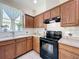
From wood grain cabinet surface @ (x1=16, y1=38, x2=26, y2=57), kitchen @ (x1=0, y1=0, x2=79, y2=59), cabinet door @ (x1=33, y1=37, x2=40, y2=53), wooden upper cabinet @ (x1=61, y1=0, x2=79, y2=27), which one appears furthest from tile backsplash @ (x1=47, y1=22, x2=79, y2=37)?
wood grain cabinet surface @ (x1=16, y1=38, x2=26, y2=57)

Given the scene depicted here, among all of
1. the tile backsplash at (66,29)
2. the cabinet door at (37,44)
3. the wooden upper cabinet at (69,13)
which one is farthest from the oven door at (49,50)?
the wooden upper cabinet at (69,13)

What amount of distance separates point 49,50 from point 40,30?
189 centimetres

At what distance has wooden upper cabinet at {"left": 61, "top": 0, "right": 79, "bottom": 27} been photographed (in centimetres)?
211

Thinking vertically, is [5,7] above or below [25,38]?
above

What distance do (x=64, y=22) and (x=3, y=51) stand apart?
2.26 meters

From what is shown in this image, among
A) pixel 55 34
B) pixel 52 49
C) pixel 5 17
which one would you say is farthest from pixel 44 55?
pixel 5 17

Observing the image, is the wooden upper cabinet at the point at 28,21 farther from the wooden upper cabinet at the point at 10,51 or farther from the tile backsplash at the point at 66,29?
the wooden upper cabinet at the point at 10,51

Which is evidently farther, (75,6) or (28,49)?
(28,49)

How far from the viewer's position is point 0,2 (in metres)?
3.10

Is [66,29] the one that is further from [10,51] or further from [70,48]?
[10,51]

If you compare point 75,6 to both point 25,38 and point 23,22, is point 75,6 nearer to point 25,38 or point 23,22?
point 25,38

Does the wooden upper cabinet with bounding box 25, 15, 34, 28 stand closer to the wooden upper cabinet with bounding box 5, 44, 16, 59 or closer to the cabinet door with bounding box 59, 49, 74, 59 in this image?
the wooden upper cabinet with bounding box 5, 44, 16, 59

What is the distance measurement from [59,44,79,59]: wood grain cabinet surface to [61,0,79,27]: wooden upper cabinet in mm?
732

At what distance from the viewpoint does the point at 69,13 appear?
7.52 feet
